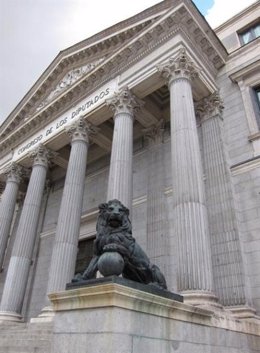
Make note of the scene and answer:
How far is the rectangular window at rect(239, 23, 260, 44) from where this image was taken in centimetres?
1677

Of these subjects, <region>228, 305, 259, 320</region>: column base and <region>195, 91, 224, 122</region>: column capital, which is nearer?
<region>228, 305, 259, 320</region>: column base

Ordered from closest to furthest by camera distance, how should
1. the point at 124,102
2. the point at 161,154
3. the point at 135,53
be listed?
the point at 124,102, the point at 135,53, the point at 161,154

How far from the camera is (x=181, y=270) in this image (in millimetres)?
9211

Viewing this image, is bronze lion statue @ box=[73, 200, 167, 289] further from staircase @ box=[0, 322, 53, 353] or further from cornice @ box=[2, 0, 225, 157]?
cornice @ box=[2, 0, 225, 157]

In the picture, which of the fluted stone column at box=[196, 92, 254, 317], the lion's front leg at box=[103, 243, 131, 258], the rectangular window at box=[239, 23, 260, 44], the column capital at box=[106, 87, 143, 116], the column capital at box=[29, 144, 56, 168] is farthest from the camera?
the column capital at box=[29, 144, 56, 168]

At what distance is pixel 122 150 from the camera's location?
1352cm

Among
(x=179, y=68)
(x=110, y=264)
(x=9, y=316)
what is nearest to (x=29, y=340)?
(x=9, y=316)

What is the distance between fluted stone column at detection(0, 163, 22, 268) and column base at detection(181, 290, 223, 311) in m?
13.4

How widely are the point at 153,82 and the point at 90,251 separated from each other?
34.3 feet

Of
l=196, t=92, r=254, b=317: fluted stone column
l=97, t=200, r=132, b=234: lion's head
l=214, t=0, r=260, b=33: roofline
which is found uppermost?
l=214, t=0, r=260, b=33: roofline

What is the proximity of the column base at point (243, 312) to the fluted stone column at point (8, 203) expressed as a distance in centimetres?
1355

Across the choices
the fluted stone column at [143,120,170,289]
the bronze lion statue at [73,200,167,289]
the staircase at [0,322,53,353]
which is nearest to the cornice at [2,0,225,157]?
the fluted stone column at [143,120,170,289]

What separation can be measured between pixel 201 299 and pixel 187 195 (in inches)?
128

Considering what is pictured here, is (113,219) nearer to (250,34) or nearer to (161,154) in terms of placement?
(161,154)
